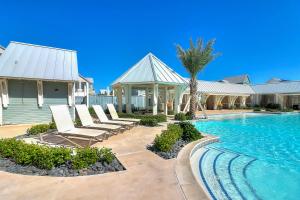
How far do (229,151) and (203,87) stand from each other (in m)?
25.3

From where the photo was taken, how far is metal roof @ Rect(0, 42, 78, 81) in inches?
546

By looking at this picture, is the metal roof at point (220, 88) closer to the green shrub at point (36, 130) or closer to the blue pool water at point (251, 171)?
the blue pool water at point (251, 171)

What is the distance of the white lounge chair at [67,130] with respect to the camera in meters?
7.85

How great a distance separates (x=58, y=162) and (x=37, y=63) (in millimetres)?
12075

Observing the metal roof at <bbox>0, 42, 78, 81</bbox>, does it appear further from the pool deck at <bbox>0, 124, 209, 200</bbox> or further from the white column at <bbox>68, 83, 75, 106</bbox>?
the pool deck at <bbox>0, 124, 209, 200</bbox>

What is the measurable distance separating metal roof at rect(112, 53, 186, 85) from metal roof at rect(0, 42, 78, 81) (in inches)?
193

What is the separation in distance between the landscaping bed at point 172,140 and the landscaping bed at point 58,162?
5.54 ft

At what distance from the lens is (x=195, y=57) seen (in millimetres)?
19047

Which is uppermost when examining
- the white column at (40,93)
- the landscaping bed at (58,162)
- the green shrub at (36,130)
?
the white column at (40,93)

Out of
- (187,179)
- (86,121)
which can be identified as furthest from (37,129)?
(187,179)

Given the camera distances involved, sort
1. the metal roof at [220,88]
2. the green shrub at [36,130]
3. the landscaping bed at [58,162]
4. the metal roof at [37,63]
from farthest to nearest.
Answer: the metal roof at [220,88] → the metal roof at [37,63] → the green shrub at [36,130] → the landscaping bed at [58,162]

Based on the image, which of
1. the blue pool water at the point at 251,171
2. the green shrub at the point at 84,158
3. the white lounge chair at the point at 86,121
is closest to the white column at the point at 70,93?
the white lounge chair at the point at 86,121

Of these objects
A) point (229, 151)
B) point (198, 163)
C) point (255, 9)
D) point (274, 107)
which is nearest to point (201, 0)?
point (255, 9)

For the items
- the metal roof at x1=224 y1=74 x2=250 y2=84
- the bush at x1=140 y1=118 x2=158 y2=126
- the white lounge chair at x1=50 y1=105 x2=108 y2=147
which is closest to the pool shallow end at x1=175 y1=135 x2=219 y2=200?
the white lounge chair at x1=50 y1=105 x2=108 y2=147
